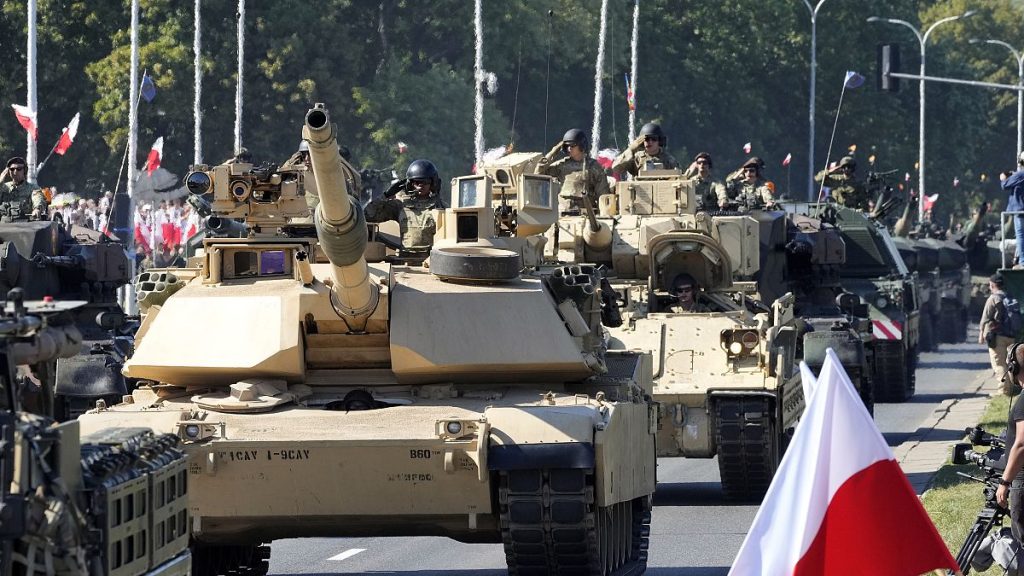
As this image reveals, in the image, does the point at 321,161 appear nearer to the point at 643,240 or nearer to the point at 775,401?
the point at 775,401

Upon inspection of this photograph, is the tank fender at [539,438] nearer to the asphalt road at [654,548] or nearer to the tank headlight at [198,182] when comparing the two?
the asphalt road at [654,548]

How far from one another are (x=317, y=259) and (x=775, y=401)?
506 centimetres

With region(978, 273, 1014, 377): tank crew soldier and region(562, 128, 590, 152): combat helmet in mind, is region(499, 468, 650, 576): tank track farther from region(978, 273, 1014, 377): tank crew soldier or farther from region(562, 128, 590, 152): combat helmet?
region(978, 273, 1014, 377): tank crew soldier

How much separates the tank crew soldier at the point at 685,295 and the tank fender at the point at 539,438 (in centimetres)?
726

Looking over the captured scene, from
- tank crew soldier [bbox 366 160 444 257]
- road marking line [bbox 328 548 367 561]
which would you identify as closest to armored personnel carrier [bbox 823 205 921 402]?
tank crew soldier [bbox 366 160 444 257]

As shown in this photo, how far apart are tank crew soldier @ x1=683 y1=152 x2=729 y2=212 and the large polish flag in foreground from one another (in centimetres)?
1442

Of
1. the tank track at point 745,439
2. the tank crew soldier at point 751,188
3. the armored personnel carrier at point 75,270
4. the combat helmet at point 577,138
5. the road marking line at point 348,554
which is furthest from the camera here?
the tank crew soldier at point 751,188

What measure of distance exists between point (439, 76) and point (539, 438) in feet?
137

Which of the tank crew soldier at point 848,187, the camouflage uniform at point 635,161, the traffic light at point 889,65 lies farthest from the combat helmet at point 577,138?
the traffic light at point 889,65

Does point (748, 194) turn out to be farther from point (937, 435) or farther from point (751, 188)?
point (937, 435)

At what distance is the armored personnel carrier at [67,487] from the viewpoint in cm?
796

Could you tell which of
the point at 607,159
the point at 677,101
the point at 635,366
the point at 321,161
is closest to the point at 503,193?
the point at 635,366

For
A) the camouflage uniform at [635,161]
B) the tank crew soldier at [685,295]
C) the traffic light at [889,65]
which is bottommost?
the tank crew soldier at [685,295]

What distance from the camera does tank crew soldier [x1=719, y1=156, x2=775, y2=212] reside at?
25.0 meters
